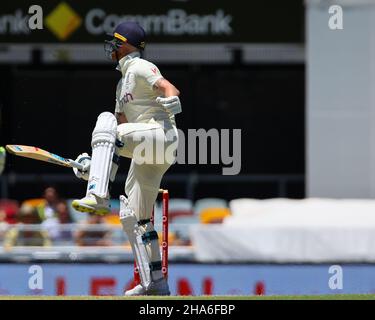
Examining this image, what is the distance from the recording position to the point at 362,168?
17.1 metres

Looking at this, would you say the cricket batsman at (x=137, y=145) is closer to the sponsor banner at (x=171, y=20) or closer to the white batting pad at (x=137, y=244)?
the white batting pad at (x=137, y=244)

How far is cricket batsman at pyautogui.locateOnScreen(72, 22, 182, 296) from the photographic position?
8648 mm

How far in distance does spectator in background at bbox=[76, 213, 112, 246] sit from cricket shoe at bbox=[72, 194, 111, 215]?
5307mm

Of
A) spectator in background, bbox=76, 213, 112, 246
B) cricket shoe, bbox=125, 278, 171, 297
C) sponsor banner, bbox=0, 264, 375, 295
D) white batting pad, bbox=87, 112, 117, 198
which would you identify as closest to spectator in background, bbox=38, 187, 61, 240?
spectator in background, bbox=76, 213, 112, 246

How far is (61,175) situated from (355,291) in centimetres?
722

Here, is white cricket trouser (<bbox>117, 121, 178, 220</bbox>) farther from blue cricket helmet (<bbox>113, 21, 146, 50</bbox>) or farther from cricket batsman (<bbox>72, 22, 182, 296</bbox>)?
blue cricket helmet (<bbox>113, 21, 146, 50</bbox>)

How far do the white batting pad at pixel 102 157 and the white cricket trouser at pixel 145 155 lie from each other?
15 cm

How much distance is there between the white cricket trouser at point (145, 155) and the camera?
29.0 feet

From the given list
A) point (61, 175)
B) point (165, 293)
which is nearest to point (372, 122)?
point (61, 175)

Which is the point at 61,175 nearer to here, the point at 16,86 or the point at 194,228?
the point at 16,86

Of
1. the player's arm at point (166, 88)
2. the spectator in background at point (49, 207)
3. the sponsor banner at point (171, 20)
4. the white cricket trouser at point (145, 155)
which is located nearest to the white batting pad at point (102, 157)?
the white cricket trouser at point (145, 155)
